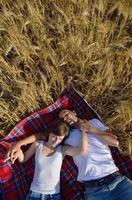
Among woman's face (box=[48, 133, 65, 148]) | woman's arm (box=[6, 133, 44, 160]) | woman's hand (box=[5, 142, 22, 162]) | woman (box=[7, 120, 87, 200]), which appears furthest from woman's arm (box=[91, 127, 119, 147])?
woman's hand (box=[5, 142, 22, 162])

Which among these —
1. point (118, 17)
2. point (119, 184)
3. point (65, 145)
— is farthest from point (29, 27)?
point (119, 184)

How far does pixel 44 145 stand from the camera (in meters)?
4.20

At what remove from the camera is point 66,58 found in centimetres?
430

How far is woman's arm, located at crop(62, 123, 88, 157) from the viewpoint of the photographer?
4.08 m

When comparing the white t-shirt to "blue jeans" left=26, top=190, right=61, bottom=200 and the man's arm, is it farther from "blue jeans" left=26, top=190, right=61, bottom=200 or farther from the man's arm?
"blue jeans" left=26, top=190, right=61, bottom=200

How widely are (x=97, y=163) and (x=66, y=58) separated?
962 mm

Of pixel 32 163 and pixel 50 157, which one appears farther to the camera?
pixel 32 163

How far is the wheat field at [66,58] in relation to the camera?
420 centimetres

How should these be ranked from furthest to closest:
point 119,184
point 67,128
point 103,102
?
1. point 103,102
2. point 67,128
3. point 119,184

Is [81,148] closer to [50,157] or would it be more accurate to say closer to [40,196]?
[50,157]

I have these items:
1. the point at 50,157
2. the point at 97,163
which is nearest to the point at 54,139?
the point at 50,157

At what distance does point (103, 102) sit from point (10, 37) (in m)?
1.02

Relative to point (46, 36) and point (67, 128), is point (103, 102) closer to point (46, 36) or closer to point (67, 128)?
point (67, 128)

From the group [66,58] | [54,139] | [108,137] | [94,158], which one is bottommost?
[94,158]
